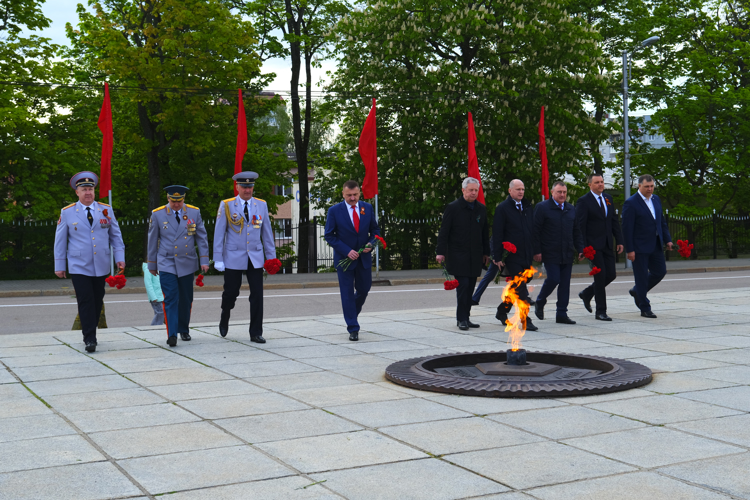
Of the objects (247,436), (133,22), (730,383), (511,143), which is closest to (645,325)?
(730,383)

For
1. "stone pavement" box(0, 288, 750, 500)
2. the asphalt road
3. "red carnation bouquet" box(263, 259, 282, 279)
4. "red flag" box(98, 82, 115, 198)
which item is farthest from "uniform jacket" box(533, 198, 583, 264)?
"red flag" box(98, 82, 115, 198)

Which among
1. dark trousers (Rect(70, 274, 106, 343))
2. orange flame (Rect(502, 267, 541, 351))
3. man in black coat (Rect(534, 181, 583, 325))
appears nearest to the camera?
orange flame (Rect(502, 267, 541, 351))

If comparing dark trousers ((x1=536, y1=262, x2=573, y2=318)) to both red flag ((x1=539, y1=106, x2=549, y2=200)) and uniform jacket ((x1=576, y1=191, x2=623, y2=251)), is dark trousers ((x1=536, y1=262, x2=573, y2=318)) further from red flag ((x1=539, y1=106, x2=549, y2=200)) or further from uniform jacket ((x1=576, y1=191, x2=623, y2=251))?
red flag ((x1=539, y1=106, x2=549, y2=200))

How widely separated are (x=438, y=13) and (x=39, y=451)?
2407cm

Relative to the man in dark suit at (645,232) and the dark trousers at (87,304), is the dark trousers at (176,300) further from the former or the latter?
the man in dark suit at (645,232)

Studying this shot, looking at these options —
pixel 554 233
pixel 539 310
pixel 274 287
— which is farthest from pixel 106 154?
pixel 554 233

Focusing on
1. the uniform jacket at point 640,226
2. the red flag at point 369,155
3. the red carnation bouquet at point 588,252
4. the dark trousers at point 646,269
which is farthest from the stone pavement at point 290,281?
the red carnation bouquet at point 588,252

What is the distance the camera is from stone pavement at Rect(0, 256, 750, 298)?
20.0 m

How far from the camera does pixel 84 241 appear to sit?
861cm

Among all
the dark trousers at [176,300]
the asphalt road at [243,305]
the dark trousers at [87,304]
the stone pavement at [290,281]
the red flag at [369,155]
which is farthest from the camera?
the red flag at [369,155]

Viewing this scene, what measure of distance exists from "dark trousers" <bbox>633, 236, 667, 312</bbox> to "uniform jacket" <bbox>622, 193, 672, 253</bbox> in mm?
130

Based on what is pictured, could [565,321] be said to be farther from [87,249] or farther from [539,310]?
[87,249]

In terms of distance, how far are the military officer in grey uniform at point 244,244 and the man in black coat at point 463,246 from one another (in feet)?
7.14

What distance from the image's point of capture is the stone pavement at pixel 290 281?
19969mm
